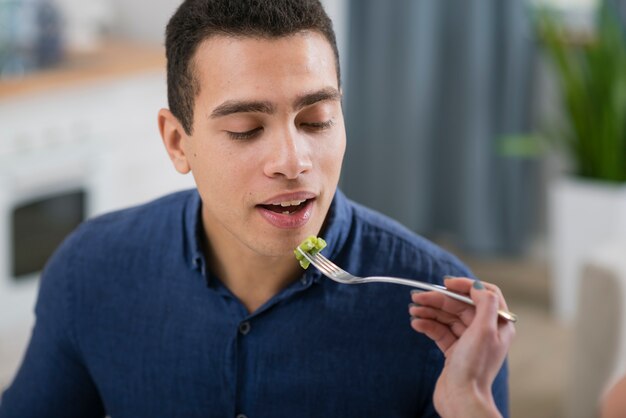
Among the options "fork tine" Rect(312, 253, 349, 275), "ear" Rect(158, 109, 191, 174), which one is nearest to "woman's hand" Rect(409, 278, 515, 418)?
"fork tine" Rect(312, 253, 349, 275)

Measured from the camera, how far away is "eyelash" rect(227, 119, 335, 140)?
1.41 meters

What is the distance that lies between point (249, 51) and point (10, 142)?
236 cm

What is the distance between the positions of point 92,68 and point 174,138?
239 cm

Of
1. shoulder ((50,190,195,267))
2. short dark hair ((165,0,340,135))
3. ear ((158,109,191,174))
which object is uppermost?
short dark hair ((165,0,340,135))

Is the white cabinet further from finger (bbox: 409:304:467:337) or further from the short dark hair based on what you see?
finger (bbox: 409:304:467:337)

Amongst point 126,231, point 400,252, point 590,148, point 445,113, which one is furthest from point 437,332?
point 445,113

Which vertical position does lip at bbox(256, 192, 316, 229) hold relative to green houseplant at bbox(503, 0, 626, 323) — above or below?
above

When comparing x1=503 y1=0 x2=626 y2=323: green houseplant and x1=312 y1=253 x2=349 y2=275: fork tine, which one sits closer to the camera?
x1=312 y1=253 x2=349 y2=275: fork tine

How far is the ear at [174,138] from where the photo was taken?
1547mm

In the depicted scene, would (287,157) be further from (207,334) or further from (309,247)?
(207,334)

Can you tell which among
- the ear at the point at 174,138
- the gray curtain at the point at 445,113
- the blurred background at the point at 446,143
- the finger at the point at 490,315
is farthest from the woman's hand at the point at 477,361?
the gray curtain at the point at 445,113

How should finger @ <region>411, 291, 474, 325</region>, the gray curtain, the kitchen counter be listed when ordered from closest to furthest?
finger @ <region>411, 291, 474, 325</region>
the kitchen counter
the gray curtain

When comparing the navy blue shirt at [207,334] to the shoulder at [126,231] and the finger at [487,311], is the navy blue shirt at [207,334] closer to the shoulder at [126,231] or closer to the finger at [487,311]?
the shoulder at [126,231]

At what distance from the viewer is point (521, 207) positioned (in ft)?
15.6
